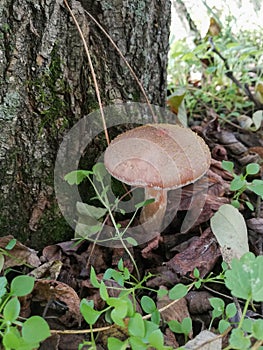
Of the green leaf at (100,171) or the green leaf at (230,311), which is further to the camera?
the green leaf at (100,171)

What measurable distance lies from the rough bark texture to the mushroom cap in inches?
9.5

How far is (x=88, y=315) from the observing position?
1.00 meters

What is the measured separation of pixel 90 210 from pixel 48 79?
1.57ft

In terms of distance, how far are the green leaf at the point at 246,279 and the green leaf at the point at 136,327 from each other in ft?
0.72

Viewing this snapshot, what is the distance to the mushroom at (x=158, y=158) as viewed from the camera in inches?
52.7

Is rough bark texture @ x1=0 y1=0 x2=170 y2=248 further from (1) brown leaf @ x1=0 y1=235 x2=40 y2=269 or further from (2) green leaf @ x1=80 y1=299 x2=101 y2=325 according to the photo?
(2) green leaf @ x1=80 y1=299 x2=101 y2=325

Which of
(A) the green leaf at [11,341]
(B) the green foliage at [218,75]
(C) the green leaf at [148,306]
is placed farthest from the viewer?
(B) the green foliage at [218,75]

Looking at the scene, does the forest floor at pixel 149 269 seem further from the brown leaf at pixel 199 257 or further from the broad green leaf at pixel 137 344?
the broad green leaf at pixel 137 344

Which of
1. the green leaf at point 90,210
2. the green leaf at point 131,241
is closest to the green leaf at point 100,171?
the green leaf at point 90,210

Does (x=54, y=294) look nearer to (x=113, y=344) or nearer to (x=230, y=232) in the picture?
(x=113, y=344)

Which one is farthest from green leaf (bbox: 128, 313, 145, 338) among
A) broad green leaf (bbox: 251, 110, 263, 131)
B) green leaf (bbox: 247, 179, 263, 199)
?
broad green leaf (bbox: 251, 110, 263, 131)

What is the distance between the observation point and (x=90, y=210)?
5.08ft

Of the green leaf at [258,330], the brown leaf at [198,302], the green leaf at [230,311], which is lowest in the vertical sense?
the brown leaf at [198,302]

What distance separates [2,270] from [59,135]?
491 mm
